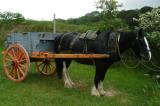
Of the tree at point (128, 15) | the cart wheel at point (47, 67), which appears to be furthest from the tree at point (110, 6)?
the cart wheel at point (47, 67)

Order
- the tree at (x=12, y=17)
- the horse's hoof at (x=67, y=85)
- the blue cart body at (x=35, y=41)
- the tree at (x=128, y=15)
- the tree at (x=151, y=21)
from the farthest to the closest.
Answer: the tree at (x=12, y=17), the tree at (x=128, y=15), the tree at (x=151, y=21), the blue cart body at (x=35, y=41), the horse's hoof at (x=67, y=85)

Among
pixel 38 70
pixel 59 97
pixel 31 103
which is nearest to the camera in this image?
pixel 31 103

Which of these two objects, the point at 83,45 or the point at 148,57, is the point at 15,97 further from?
the point at 148,57

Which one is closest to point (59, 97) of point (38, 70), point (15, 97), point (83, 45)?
point (15, 97)

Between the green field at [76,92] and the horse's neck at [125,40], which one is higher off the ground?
the horse's neck at [125,40]

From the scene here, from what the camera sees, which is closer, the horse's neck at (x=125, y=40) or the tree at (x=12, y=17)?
the horse's neck at (x=125, y=40)

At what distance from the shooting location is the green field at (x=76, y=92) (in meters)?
8.66

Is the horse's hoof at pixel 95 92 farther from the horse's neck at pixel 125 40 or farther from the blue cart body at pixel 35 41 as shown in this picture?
the blue cart body at pixel 35 41

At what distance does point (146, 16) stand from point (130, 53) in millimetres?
1604

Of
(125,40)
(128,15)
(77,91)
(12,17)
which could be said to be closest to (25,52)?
(77,91)

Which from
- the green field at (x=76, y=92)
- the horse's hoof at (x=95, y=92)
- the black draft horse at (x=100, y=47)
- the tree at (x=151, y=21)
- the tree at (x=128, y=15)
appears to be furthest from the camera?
the tree at (x=128, y=15)

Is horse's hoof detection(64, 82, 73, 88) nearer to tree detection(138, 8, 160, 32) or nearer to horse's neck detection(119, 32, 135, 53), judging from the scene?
horse's neck detection(119, 32, 135, 53)

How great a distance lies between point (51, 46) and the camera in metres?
11.0

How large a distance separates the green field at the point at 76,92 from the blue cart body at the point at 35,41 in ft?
2.84
